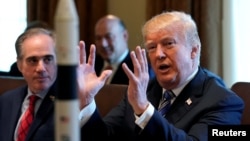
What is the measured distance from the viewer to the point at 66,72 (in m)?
1.10

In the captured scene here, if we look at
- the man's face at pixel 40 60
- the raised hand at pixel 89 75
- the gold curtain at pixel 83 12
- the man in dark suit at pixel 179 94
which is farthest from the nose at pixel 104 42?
the raised hand at pixel 89 75

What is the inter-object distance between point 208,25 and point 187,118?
6.06 feet

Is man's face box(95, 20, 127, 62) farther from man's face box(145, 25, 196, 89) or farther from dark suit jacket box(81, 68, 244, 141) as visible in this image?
man's face box(145, 25, 196, 89)

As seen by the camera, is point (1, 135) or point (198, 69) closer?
point (198, 69)

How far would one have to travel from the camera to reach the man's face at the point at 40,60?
2.65 meters

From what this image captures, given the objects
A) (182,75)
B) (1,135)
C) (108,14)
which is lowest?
(1,135)

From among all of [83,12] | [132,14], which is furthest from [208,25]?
[83,12]

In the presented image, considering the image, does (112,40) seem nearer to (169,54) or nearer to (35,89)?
(35,89)

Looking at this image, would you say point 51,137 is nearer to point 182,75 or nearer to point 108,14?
point 182,75

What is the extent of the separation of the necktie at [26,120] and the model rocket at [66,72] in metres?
1.55

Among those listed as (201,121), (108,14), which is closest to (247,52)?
(108,14)

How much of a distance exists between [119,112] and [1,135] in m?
0.63

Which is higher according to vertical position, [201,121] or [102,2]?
[102,2]

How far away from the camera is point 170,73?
2.42m
